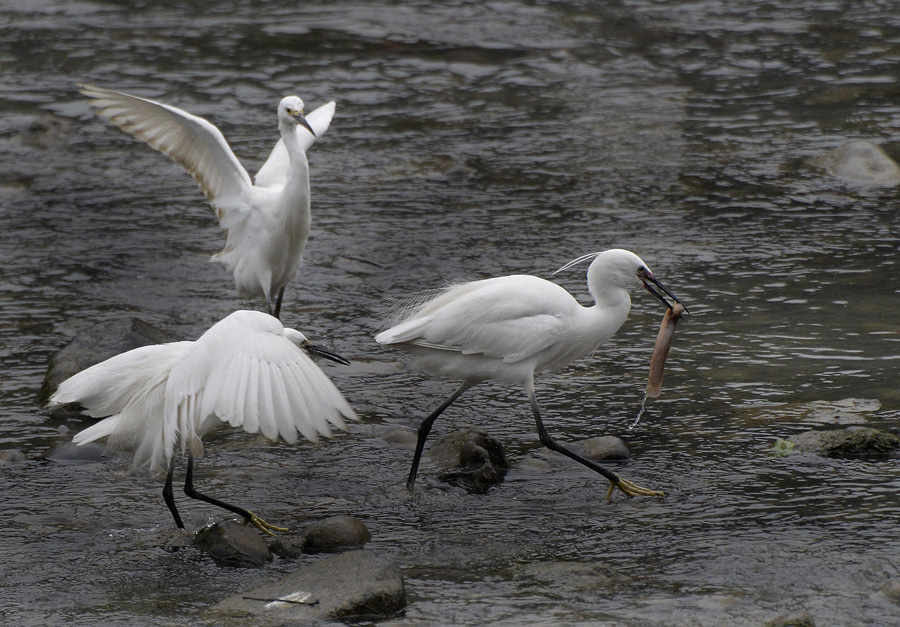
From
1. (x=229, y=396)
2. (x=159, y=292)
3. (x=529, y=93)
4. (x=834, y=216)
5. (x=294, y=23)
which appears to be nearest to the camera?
(x=229, y=396)

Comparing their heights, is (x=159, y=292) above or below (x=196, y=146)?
below

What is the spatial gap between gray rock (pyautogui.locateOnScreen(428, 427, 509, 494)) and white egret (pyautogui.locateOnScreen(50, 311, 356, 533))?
795 millimetres

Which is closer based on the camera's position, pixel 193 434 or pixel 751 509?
pixel 193 434

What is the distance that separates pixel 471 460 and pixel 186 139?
3102 mm

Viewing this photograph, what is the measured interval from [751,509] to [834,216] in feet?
15.0

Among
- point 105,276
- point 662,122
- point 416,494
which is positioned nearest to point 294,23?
point 662,122

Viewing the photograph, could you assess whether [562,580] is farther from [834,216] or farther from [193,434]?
[834,216]

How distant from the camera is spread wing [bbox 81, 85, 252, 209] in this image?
7.17 meters

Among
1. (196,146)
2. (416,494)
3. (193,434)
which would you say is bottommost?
(416,494)

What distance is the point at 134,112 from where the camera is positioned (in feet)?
23.9

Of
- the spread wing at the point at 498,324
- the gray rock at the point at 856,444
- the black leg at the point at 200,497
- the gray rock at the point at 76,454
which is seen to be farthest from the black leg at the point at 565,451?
the gray rock at the point at 76,454

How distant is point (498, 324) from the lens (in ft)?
17.9

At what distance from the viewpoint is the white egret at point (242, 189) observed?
7.29 metres

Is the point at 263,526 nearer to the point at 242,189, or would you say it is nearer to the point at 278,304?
the point at 278,304
